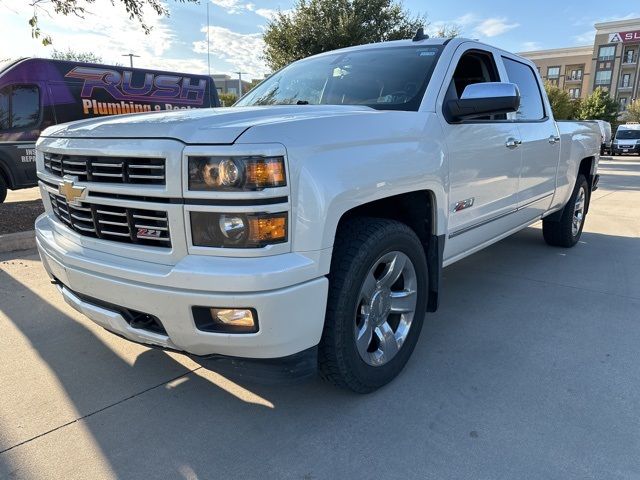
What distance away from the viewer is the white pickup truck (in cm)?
196

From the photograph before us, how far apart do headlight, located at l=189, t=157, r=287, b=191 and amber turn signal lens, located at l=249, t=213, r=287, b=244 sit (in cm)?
12

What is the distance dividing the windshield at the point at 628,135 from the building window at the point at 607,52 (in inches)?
1758

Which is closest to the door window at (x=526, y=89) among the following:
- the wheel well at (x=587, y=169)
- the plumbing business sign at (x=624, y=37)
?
the wheel well at (x=587, y=169)

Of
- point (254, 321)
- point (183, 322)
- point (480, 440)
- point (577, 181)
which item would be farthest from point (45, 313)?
point (577, 181)

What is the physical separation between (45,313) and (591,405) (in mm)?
3767

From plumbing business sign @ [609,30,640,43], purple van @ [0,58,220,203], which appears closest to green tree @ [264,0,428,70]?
purple van @ [0,58,220,203]

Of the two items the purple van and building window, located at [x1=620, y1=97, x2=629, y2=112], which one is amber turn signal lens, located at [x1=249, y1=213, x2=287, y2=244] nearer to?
the purple van

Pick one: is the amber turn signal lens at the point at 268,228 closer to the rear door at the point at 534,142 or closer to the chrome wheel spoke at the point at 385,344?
the chrome wheel spoke at the point at 385,344

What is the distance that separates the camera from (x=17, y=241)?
5.67m

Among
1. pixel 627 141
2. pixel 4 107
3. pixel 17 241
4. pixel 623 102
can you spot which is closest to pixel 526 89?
pixel 17 241

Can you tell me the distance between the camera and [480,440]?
90.7 inches

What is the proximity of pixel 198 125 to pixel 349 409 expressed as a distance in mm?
1599

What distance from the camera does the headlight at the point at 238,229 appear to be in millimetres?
1946

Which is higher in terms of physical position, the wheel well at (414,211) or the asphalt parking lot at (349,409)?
the wheel well at (414,211)
